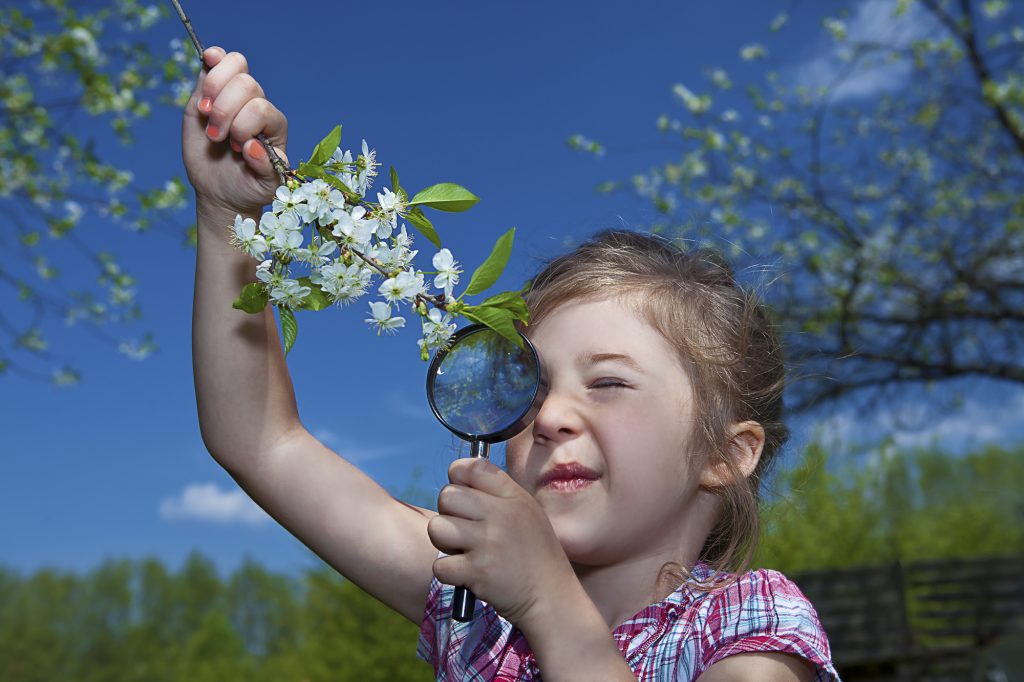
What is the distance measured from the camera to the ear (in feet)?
7.25

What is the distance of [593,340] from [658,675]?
73cm

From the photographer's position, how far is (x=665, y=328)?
2186 millimetres

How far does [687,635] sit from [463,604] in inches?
21.8

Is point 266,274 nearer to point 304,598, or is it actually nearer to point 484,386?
point 484,386

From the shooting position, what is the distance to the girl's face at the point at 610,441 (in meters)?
1.99

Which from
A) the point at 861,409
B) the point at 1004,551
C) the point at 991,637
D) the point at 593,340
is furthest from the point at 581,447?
the point at 1004,551

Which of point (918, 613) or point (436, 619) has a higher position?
point (918, 613)

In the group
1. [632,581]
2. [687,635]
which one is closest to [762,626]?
[687,635]

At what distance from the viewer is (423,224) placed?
1.77m

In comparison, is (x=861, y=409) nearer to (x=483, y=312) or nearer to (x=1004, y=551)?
(x=483, y=312)

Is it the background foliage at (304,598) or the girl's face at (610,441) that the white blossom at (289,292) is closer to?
the girl's face at (610,441)

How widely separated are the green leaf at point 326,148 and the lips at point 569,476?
80 centimetres

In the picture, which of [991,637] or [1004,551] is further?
[1004,551]

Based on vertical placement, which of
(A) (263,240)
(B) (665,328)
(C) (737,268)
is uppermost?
(C) (737,268)
